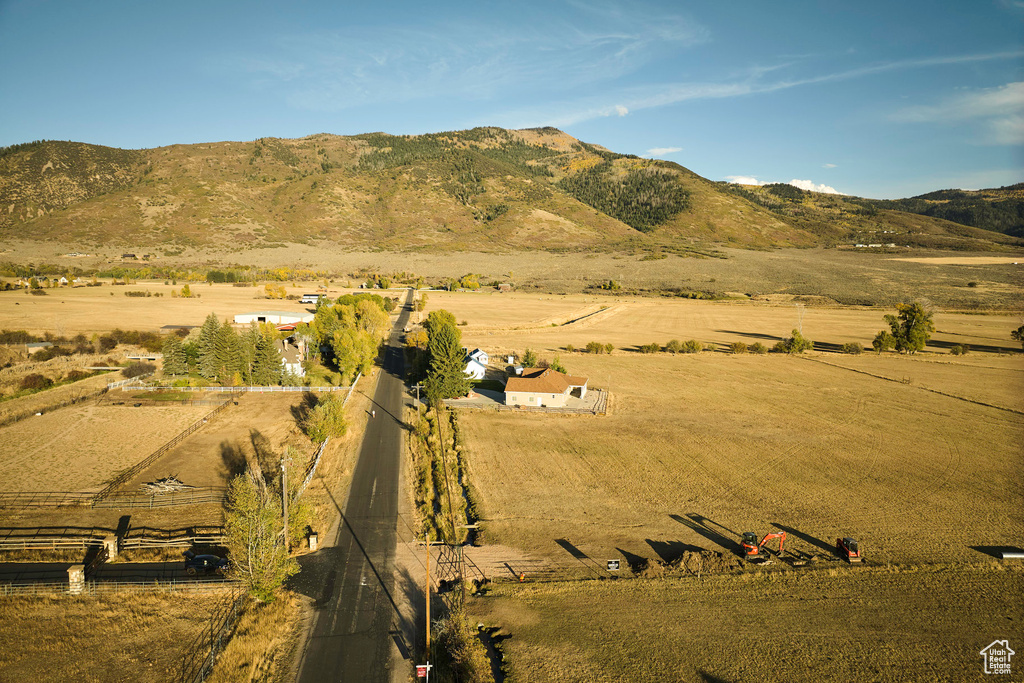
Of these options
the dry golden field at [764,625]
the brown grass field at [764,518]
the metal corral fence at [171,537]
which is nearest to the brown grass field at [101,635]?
the metal corral fence at [171,537]

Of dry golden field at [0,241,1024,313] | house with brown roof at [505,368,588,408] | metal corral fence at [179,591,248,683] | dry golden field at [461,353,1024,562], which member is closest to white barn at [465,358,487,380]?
house with brown roof at [505,368,588,408]

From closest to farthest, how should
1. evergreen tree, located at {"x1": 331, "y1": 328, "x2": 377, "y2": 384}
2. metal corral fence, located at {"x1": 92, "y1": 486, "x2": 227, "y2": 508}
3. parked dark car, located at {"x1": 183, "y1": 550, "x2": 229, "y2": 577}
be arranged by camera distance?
parked dark car, located at {"x1": 183, "y1": 550, "x2": 229, "y2": 577}, metal corral fence, located at {"x1": 92, "y1": 486, "x2": 227, "y2": 508}, evergreen tree, located at {"x1": 331, "y1": 328, "x2": 377, "y2": 384}

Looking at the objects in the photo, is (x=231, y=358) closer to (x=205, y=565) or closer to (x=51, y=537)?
(x=51, y=537)

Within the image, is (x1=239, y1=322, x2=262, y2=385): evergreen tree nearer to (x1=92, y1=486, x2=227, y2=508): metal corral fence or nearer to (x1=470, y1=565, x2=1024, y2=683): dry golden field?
(x1=92, y1=486, x2=227, y2=508): metal corral fence

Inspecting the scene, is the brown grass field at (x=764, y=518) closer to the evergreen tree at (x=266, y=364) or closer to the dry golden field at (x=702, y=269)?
the evergreen tree at (x=266, y=364)

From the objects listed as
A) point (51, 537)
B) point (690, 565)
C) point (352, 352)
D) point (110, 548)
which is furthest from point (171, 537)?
point (352, 352)

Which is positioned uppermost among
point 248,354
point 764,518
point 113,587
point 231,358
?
point 248,354
